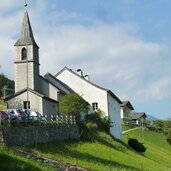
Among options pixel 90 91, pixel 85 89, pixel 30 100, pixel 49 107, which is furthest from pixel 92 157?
pixel 85 89

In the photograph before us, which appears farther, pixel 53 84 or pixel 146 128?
pixel 146 128

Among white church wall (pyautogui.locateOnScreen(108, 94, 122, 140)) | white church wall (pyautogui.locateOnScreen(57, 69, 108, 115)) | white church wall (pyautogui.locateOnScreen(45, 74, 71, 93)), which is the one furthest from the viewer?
white church wall (pyautogui.locateOnScreen(108, 94, 122, 140))

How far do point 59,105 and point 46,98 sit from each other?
6.02ft

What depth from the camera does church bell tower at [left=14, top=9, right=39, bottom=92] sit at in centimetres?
6456

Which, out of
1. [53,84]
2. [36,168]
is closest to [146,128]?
[53,84]

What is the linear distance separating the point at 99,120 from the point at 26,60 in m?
13.3

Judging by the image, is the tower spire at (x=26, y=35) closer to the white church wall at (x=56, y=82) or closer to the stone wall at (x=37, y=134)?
the white church wall at (x=56, y=82)

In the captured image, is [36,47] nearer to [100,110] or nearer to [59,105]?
[59,105]

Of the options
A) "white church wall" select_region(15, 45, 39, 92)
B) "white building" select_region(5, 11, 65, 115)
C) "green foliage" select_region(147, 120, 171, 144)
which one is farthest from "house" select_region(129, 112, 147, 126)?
"white church wall" select_region(15, 45, 39, 92)

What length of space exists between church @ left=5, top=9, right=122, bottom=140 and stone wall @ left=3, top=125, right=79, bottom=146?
13.1 metres

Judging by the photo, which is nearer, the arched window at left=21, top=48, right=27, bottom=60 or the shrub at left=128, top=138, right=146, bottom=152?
the arched window at left=21, top=48, right=27, bottom=60

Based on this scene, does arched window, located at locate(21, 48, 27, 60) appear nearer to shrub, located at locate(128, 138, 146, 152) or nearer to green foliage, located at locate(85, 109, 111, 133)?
green foliage, located at locate(85, 109, 111, 133)

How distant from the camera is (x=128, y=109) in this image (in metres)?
137

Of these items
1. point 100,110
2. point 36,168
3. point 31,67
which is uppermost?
point 31,67
